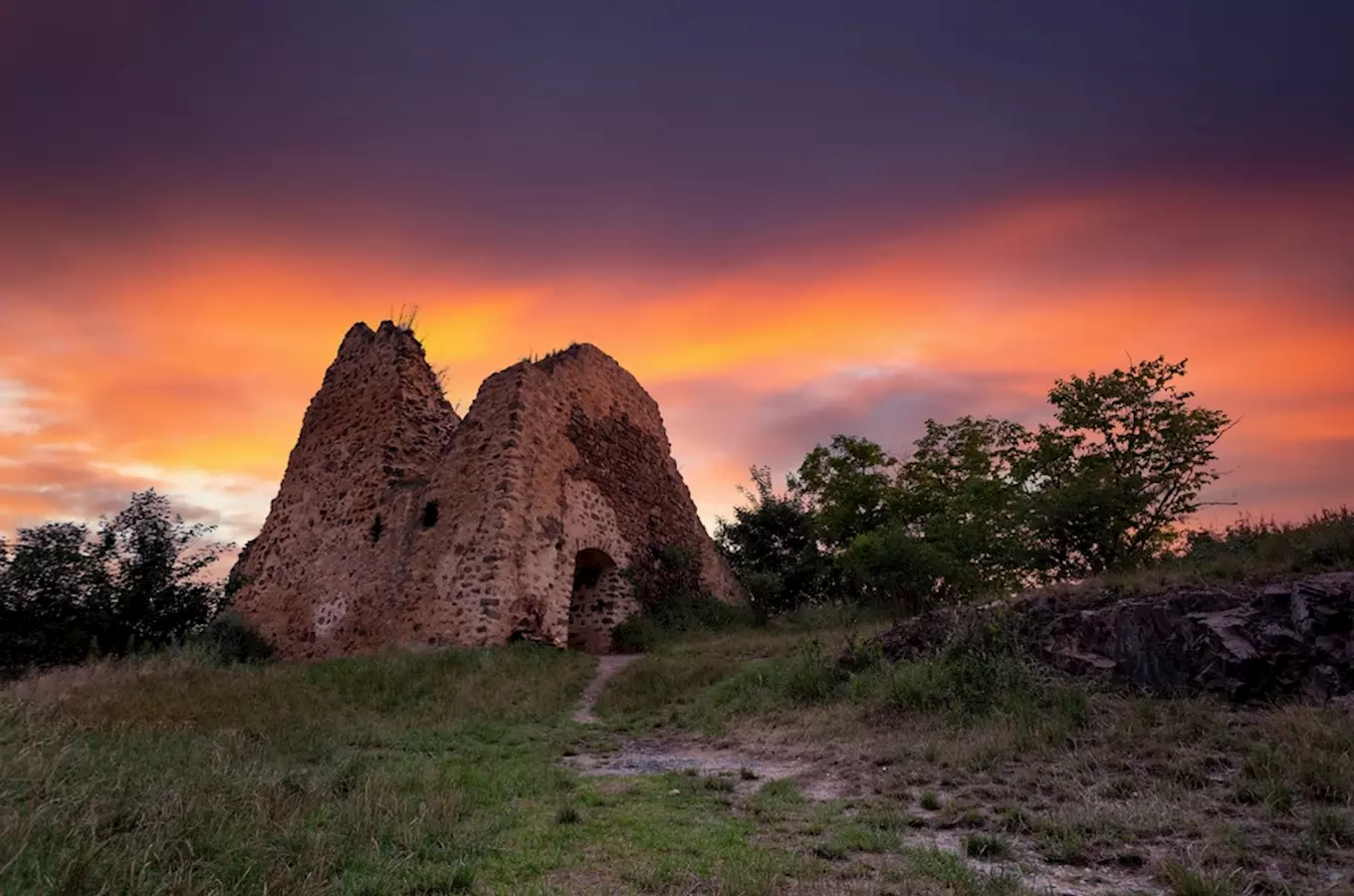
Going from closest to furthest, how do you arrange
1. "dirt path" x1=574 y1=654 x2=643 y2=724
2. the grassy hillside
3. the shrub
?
1. the grassy hillside
2. the shrub
3. "dirt path" x1=574 y1=654 x2=643 y2=724

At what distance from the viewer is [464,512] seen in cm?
1464

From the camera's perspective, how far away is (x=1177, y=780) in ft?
16.2

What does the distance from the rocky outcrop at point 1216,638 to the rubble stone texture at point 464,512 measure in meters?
9.55

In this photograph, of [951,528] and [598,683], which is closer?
[598,683]

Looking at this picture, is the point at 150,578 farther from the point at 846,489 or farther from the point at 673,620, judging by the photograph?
the point at 846,489

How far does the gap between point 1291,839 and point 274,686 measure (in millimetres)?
10376

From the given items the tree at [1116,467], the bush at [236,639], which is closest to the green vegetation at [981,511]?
the tree at [1116,467]

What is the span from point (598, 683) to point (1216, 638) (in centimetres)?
872

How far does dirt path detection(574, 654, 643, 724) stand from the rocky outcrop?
581 cm

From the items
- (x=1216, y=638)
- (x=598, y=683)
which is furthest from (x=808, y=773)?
(x=598, y=683)

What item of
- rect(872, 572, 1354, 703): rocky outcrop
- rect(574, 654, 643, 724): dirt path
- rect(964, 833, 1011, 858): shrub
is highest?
rect(872, 572, 1354, 703): rocky outcrop

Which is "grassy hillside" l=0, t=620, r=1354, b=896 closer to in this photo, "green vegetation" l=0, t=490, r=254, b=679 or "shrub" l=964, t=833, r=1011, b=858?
"shrub" l=964, t=833, r=1011, b=858

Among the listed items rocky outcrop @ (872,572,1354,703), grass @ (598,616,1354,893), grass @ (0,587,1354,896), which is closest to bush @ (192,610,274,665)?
grass @ (0,587,1354,896)

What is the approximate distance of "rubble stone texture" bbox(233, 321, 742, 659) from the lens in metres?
14.1
